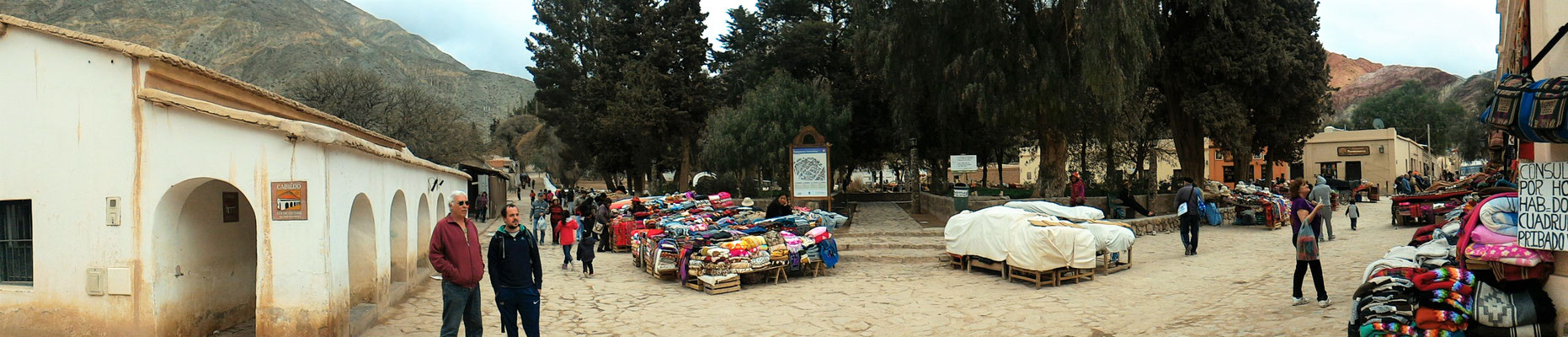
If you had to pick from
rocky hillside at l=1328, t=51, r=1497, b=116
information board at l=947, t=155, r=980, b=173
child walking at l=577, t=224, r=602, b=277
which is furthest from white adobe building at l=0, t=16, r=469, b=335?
rocky hillside at l=1328, t=51, r=1497, b=116

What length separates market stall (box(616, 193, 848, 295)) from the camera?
10938 mm

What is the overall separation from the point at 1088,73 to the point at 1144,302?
9752mm

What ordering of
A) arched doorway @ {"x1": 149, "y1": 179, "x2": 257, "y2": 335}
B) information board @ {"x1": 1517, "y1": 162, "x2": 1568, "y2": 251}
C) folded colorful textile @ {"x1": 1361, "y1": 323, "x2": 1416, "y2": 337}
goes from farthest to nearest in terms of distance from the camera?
arched doorway @ {"x1": 149, "y1": 179, "x2": 257, "y2": 335}, folded colorful textile @ {"x1": 1361, "y1": 323, "x2": 1416, "y2": 337}, information board @ {"x1": 1517, "y1": 162, "x2": 1568, "y2": 251}

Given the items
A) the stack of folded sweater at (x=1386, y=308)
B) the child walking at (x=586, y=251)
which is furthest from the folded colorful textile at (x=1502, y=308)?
the child walking at (x=586, y=251)

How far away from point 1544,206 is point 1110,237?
19.9 ft

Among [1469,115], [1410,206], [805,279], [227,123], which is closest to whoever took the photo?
[227,123]

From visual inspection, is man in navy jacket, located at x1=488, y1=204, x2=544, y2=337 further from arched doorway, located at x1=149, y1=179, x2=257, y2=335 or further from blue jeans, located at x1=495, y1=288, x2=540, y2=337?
arched doorway, located at x1=149, y1=179, x2=257, y2=335

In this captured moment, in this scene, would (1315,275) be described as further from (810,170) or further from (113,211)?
(810,170)

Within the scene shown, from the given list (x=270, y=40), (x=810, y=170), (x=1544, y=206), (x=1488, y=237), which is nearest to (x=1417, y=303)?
(x=1488, y=237)

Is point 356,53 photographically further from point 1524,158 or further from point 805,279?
point 1524,158

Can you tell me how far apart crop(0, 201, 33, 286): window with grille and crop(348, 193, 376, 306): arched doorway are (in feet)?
8.52

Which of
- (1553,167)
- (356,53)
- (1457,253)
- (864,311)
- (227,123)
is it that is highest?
(356,53)

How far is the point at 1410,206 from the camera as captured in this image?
15750 millimetres

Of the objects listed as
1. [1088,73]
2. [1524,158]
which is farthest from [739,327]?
[1088,73]
